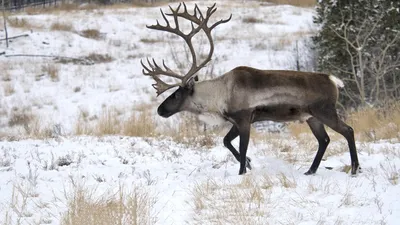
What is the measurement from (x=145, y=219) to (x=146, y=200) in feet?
1.11

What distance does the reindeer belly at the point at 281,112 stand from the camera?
6070mm

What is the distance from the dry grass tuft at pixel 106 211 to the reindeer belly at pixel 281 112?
2134mm

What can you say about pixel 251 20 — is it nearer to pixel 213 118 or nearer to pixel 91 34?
pixel 91 34

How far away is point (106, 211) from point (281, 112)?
2739 millimetres

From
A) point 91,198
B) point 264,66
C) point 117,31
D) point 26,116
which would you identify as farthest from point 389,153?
point 117,31

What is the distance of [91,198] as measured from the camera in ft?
15.6

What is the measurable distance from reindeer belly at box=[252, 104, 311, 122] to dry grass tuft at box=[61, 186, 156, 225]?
213 cm

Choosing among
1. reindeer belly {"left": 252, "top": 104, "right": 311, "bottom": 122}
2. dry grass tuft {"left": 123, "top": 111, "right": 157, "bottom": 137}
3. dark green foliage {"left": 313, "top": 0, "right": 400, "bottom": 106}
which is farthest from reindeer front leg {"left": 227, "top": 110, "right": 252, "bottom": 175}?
dark green foliage {"left": 313, "top": 0, "right": 400, "bottom": 106}

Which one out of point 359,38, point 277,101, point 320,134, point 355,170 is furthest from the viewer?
point 359,38

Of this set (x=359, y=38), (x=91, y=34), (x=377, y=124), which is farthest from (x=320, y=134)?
(x=91, y=34)

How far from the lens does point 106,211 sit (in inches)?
161

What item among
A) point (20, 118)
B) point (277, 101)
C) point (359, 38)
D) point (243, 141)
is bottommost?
point (20, 118)

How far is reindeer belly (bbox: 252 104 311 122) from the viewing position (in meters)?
6.07

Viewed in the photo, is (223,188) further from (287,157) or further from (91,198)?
(287,157)
